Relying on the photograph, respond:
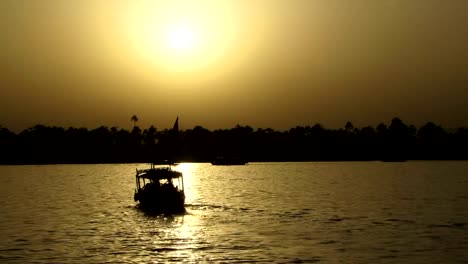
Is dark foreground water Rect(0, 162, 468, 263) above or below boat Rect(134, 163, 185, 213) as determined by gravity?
below

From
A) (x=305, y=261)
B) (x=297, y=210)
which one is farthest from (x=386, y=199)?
(x=305, y=261)

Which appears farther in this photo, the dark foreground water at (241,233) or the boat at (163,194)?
the boat at (163,194)

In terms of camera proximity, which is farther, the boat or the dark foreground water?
the boat

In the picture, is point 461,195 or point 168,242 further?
point 461,195

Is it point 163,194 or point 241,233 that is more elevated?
point 163,194

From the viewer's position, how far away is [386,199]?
112250 mm

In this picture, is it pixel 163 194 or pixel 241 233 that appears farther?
pixel 163 194

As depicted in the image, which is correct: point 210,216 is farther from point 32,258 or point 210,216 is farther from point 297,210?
point 32,258

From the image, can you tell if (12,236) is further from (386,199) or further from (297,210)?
(386,199)

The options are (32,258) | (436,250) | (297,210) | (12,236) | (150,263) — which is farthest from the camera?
(297,210)

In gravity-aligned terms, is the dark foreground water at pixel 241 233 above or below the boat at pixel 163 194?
below

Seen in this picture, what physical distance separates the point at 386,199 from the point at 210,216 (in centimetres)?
4255

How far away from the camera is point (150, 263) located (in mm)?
45375

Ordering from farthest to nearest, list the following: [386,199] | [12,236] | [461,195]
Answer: [461,195] → [386,199] → [12,236]
